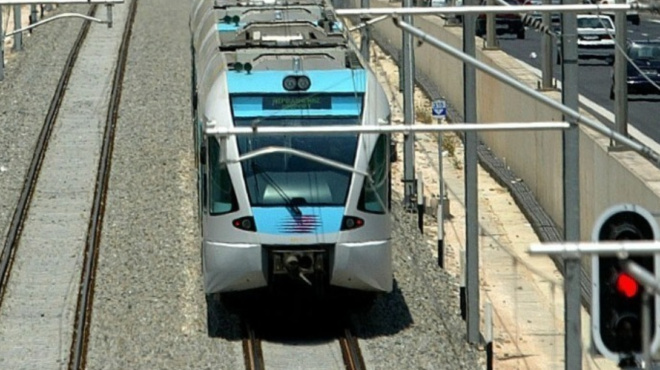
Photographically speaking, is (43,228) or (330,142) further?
(43,228)

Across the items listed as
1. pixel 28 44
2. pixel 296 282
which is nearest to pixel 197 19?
pixel 296 282

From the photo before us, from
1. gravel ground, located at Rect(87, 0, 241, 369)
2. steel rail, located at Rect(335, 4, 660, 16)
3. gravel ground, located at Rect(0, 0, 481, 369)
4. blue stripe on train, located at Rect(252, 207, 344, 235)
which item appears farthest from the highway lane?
steel rail, located at Rect(335, 4, 660, 16)

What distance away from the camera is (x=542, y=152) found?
87.5ft

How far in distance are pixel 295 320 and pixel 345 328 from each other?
68 centimetres

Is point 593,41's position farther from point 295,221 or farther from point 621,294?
point 621,294

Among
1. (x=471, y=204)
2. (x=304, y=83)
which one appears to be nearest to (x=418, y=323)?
(x=471, y=204)

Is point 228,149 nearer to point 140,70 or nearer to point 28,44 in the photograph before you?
point 140,70

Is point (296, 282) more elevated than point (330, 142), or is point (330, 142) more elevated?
point (330, 142)

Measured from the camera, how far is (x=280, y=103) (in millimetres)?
18688

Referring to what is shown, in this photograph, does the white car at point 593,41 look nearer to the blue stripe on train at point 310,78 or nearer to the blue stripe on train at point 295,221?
the blue stripe on train at point 310,78

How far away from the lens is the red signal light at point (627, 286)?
402 inches

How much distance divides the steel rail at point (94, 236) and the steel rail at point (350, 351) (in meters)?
2.73

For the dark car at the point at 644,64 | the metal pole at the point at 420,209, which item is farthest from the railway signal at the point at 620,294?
the dark car at the point at 644,64

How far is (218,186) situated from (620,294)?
29.1 feet
